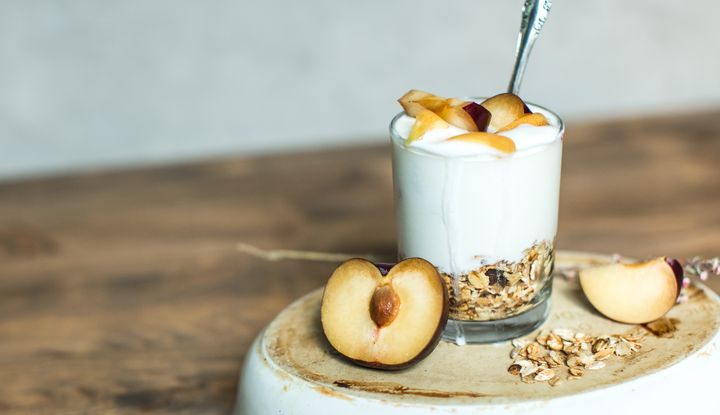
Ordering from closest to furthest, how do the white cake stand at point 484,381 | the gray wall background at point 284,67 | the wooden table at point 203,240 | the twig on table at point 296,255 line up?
the white cake stand at point 484,381
the twig on table at point 296,255
the wooden table at point 203,240
the gray wall background at point 284,67

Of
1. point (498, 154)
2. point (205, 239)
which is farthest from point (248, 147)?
point (498, 154)

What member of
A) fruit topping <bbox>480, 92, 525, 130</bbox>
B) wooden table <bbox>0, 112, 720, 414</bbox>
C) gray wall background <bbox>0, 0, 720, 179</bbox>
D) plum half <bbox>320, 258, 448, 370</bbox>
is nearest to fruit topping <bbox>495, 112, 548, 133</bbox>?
fruit topping <bbox>480, 92, 525, 130</bbox>

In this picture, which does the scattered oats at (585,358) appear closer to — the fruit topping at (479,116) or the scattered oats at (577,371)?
the scattered oats at (577,371)

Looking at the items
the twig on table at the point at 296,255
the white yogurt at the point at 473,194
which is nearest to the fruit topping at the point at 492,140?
the white yogurt at the point at 473,194

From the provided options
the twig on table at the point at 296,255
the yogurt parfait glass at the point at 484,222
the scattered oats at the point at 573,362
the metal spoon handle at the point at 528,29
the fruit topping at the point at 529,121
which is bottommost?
the twig on table at the point at 296,255

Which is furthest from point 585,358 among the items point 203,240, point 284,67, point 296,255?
point 284,67

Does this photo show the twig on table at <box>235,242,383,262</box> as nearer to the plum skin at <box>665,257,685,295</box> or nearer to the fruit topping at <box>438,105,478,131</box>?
the fruit topping at <box>438,105,478,131</box>

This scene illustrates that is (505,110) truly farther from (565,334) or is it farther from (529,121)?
(565,334)
